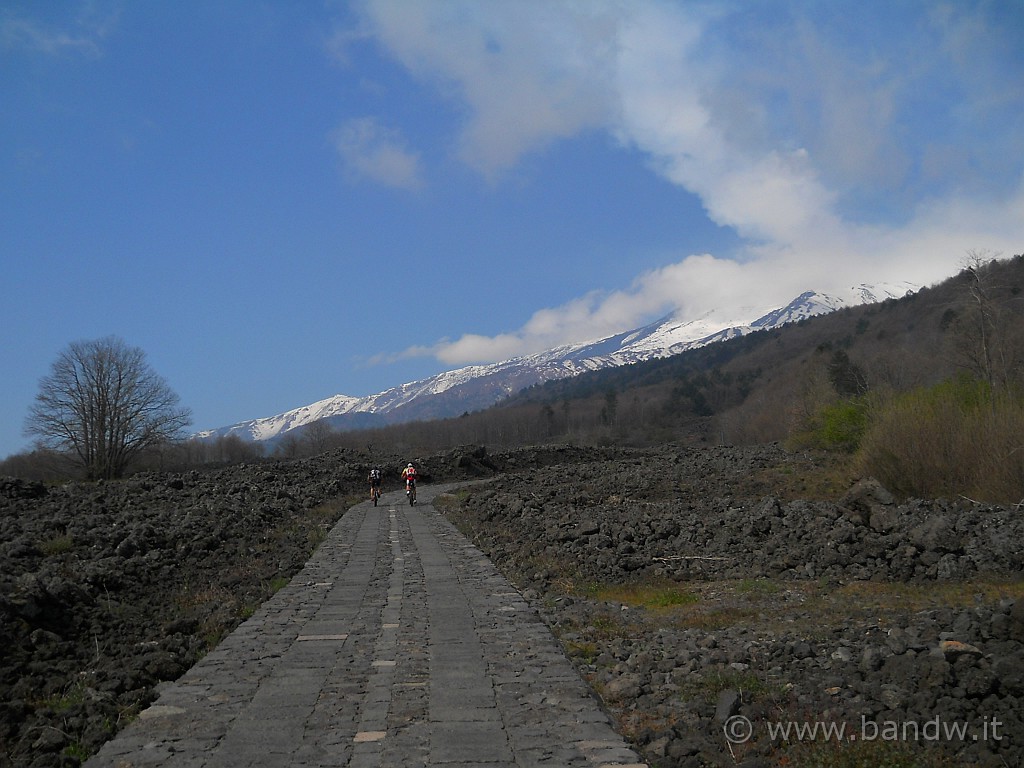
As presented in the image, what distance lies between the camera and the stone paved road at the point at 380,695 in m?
5.20

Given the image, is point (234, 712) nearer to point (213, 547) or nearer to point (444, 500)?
point (213, 547)

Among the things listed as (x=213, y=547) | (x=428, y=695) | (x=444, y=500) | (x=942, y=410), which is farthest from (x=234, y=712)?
(x=444, y=500)

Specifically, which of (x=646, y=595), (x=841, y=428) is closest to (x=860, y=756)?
(x=646, y=595)

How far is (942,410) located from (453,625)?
17.3m

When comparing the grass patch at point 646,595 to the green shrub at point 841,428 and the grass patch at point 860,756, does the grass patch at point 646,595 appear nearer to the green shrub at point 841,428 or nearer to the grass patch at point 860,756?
the grass patch at point 860,756

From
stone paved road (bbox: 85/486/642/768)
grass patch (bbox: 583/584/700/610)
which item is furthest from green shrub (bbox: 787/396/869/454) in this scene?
stone paved road (bbox: 85/486/642/768)

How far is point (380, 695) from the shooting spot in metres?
6.38

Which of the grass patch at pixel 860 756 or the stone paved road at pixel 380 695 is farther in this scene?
the stone paved road at pixel 380 695

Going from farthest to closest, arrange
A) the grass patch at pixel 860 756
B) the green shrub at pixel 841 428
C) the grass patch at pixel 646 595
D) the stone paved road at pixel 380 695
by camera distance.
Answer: the green shrub at pixel 841 428 < the grass patch at pixel 646 595 < the stone paved road at pixel 380 695 < the grass patch at pixel 860 756

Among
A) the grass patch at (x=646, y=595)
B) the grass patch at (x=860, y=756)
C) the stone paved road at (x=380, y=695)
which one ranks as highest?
the stone paved road at (x=380, y=695)

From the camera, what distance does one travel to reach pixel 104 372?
191 ft

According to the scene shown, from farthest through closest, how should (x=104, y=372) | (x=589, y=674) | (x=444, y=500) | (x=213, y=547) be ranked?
(x=104, y=372) < (x=444, y=500) < (x=213, y=547) < (x=589, y=674)

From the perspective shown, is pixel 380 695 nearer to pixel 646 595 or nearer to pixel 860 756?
pixel 860 756

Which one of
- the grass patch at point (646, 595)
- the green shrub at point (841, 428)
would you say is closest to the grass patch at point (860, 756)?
the grass patch at point (646, 595)
